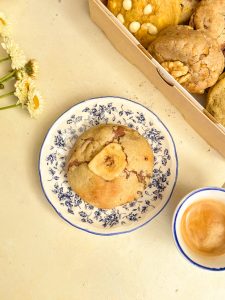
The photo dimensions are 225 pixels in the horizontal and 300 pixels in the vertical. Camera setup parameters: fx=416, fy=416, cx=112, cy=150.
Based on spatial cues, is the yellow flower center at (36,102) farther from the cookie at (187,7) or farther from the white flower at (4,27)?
the cookie at (187,7)

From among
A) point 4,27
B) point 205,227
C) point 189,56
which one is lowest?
point 205,227

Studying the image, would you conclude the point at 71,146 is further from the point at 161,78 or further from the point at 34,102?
the point at 161,78

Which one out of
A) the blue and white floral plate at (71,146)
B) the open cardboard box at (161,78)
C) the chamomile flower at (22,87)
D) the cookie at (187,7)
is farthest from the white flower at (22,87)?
the cookie at (187,7)

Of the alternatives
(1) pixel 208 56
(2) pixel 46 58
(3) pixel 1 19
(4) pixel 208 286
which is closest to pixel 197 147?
(1) pixel 208 56

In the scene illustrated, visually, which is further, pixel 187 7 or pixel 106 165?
pixel 187 7

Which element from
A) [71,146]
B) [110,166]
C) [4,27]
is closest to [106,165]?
[110,166]

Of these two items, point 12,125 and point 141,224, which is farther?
point 12,125

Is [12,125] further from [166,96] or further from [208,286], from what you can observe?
[208,286]
